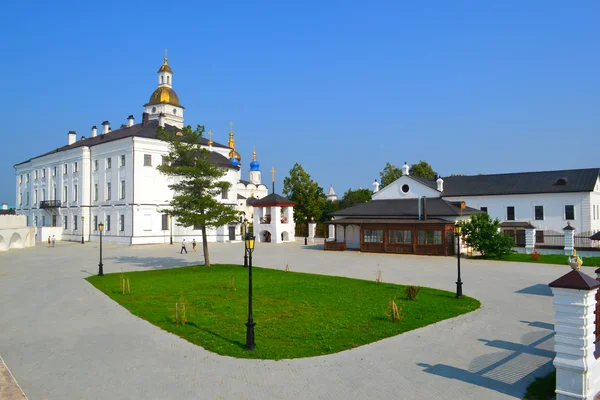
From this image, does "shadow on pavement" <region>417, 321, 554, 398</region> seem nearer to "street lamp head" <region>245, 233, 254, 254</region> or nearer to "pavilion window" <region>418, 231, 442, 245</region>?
"street lamp head" <region>245, 233, 254, 254</region>

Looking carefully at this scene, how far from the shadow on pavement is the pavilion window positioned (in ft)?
71.8

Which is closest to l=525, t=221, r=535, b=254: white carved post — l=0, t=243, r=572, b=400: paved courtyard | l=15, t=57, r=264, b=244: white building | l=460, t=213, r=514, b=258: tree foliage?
l=460, t=213, r=514, b=258: tree foliage

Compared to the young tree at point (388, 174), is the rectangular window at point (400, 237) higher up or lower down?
lower down

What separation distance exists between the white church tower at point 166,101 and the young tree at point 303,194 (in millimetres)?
18660

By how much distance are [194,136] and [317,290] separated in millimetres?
13033

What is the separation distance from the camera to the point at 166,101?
60.5m

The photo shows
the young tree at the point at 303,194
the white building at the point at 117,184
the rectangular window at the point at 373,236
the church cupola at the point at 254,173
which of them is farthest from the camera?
the church cupola at the point at 254,173

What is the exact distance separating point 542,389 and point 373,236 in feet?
90.7

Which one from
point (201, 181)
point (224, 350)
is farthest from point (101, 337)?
point (201, 181)

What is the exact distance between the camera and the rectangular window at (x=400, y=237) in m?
33.1

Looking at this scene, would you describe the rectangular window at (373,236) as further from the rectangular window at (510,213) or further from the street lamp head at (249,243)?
the street lamp head at (249,243)

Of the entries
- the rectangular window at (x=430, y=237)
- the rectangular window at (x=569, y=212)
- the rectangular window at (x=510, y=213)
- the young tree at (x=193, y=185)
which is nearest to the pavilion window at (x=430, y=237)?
the rectangular window at (x=430, y=237)

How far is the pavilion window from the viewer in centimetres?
3175

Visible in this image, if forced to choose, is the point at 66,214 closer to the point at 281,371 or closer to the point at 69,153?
the point at 69,153
